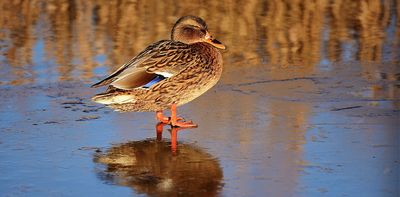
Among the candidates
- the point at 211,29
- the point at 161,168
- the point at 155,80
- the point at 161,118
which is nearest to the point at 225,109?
the point at 161,118

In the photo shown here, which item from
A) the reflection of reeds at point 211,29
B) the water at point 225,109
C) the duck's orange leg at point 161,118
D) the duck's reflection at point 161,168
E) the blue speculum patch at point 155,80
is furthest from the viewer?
the reflection of reeds at point 211,29

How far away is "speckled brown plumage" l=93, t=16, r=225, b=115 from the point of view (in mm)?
6509

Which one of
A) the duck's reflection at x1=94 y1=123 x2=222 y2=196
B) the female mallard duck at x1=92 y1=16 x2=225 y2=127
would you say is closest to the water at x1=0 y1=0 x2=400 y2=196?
the duck's reflection at x1=94 y1=123 x2=222 y2=196

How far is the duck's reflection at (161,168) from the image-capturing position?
511cm

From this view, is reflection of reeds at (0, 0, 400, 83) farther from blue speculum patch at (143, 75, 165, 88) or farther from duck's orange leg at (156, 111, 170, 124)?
blue speculum patch at (143, 75, 165, 88)

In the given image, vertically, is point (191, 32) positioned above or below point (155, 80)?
above

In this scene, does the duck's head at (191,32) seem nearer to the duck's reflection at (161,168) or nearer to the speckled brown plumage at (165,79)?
the speckled brown plumage at (165,79)

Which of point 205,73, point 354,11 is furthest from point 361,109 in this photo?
point 354,11

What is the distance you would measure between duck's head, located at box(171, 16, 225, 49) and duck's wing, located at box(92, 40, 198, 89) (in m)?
0.31

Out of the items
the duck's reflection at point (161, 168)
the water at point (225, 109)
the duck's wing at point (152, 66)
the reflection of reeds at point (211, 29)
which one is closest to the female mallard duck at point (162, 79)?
the duck's wing at point (152, 66)

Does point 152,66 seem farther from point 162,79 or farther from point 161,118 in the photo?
point 161,118

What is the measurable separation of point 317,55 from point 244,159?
338 cm

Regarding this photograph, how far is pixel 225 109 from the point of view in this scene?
6.95 metres

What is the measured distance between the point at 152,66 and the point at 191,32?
2.40 ft
